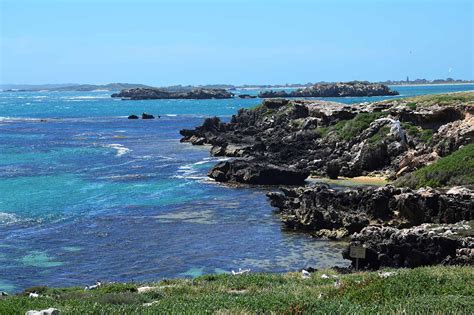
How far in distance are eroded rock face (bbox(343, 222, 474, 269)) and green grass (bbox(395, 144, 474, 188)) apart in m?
13.0

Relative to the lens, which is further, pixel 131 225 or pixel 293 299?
pixel 131 225

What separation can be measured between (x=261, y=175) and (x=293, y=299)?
3897 cm

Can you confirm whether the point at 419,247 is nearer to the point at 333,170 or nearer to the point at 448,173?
the point at 448,173

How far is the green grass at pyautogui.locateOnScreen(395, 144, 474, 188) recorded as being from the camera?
41031 millimetres

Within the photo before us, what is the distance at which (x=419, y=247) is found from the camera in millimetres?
27219

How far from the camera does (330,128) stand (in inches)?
2876

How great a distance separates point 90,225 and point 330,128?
40.2m

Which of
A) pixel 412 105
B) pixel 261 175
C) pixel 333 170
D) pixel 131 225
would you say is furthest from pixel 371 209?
pixel 412 105

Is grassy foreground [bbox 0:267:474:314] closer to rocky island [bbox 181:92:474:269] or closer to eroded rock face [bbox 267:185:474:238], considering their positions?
rocky island [bbox 181:92:474:269]

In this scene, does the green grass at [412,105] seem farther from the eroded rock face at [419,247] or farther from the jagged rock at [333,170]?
the eroded rock face at [419,247]

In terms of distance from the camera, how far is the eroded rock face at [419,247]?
26422 millimetres

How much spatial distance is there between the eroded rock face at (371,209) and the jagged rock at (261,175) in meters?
12.8

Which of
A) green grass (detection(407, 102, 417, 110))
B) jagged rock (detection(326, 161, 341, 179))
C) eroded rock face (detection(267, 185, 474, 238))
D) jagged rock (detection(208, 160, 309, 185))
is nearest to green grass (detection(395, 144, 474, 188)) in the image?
eroded rock face (detection(267, 185, 474, 238))

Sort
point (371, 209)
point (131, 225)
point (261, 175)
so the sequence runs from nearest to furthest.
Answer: point (371, 209) < point (131, 225) < point (261, 175)
